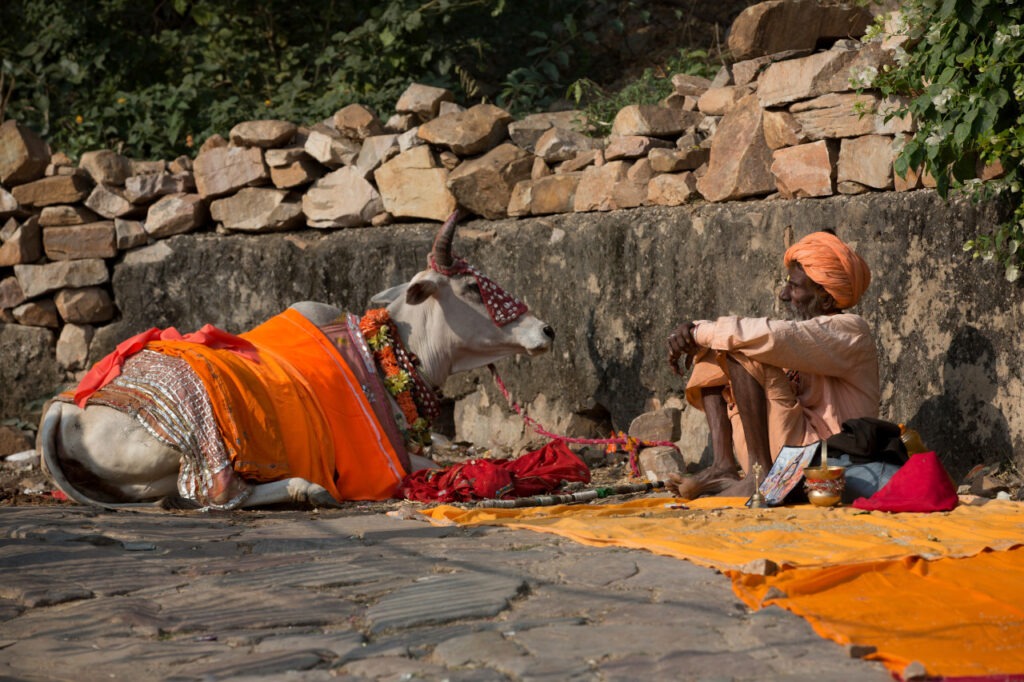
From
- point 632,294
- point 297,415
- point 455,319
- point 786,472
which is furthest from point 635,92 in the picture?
point 786,472

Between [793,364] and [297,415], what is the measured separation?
1968 mm

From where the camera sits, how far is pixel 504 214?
286 inches

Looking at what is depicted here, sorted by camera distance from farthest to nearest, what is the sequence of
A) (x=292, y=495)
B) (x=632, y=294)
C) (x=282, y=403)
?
(x=632, y=294) → (x=282, y=403) → (x=292, y=495)

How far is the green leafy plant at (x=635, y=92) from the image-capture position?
738 cm

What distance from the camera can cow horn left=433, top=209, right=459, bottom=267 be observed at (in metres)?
6.16

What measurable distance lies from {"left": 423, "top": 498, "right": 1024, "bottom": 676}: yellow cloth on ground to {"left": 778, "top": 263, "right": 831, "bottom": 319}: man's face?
850mm

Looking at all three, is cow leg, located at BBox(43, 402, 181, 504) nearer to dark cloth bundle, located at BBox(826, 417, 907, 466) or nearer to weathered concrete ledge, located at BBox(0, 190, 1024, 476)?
weathered concrete ledge, located at BBox(0, 190, 1024, 476)

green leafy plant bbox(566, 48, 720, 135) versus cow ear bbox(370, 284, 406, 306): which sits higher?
green leafy plant bbox(566, 48, 720, 135)

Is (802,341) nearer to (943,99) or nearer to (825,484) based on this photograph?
(825,484)

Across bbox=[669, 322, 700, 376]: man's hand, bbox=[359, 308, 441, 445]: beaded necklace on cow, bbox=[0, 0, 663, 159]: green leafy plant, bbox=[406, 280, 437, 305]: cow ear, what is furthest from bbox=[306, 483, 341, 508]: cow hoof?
bbox=[0, 0, 663, 159]: green leafy plant

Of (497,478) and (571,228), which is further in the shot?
(571,228)

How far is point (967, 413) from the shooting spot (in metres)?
5.25

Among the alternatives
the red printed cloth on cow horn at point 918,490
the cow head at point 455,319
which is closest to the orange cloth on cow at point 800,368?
the red printed cloth on cow horn at point 918,490

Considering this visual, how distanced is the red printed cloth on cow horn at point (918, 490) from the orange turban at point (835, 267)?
0.81 metres
